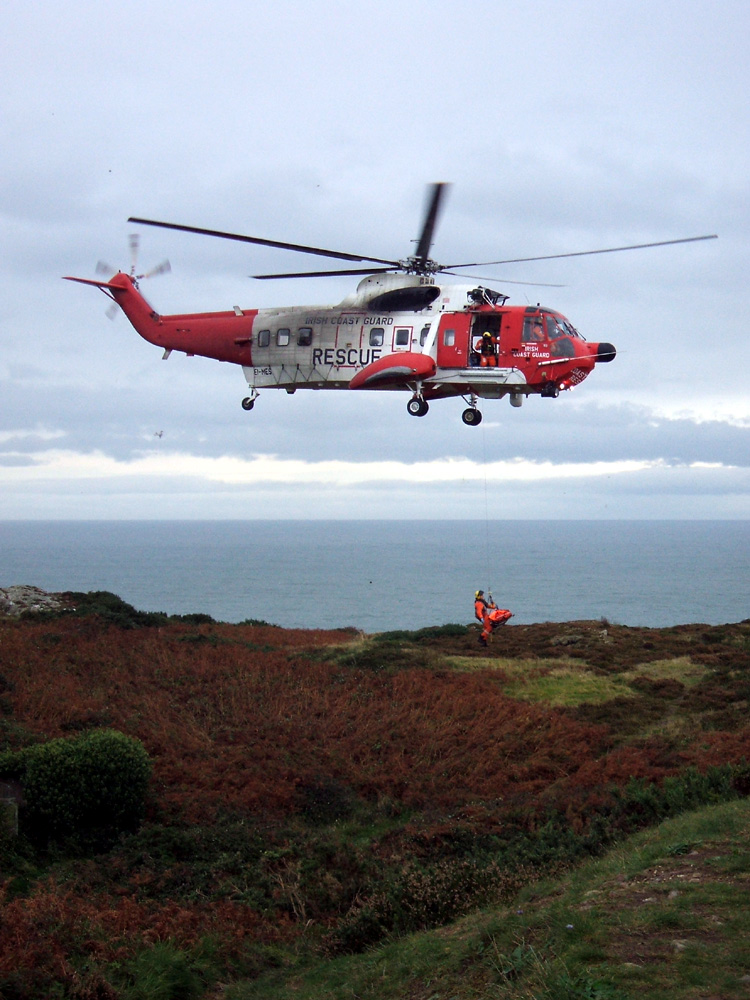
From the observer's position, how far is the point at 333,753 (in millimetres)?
19656

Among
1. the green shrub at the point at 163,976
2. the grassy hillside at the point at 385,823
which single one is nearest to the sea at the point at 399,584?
the grassy hillside at the point at 385,823

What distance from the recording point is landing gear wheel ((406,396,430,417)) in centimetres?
1862

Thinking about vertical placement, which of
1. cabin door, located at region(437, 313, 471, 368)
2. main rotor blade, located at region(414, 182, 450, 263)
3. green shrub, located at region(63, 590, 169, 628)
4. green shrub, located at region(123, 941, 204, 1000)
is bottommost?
green shrub, located at region(123, 941, 204, 1000)

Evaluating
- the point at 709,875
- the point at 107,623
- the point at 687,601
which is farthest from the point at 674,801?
the point at 687,601

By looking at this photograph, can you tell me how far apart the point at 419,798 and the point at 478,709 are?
214 inches

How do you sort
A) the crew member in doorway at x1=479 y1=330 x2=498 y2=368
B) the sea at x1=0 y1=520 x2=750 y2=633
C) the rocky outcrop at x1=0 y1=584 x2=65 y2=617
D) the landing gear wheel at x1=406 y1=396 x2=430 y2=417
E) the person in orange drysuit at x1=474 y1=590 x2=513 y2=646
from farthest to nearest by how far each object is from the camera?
the sea at x1=0 y1=520 x2=750 y2=633 → the rocky outcrop at x1=0 y1=584 x2=65 y2=617 → the person in orange drysuit at x1=474 y1=590 x2=513 y2=646 → the landing gear wheel at x1=406 y1=396 x2=430 y2=417 → the crew member in doorway at x1=479 y1=330 x2=498 y2=368

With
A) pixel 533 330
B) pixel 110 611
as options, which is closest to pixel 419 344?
pixel 533 330

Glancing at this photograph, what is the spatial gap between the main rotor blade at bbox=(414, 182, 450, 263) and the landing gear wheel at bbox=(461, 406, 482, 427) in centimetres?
331

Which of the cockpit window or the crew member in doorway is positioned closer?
the cockpit window

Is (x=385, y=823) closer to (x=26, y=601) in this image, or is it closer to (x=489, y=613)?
(x=489, y=613)

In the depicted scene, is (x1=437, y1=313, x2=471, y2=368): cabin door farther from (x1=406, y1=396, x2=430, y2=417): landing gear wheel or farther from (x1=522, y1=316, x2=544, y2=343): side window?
(x1=522, y1=316, x2=544, y2=343): side window

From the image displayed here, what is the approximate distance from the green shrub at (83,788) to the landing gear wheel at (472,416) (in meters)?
9.31

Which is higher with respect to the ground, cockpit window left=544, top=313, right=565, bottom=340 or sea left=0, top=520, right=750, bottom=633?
cockpit window left=544, top=313, right=565, bottom=340

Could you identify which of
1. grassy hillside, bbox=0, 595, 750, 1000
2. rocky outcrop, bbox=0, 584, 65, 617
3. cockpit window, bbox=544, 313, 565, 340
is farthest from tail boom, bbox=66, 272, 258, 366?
rocky outcrop, bbox=0, 584, 65, 617
